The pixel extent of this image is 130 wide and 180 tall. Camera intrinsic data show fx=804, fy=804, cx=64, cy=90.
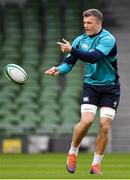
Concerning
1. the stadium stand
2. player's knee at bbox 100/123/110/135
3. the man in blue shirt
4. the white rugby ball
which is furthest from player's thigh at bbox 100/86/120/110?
Result: the stadium stand

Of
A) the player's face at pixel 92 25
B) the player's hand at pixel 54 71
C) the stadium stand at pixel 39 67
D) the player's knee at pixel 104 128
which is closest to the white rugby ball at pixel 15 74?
the player's hand at pixel 54 71

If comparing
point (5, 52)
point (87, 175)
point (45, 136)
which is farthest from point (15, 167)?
point (5, 52)

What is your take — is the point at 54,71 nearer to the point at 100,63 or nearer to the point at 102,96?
the point at 100,63

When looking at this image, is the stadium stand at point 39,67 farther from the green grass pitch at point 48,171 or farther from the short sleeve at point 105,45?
the short sleeve at point 105,45

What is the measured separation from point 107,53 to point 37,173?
192cm

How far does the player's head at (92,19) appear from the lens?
849 centimetres

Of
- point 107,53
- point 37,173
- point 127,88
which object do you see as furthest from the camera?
point 127,88

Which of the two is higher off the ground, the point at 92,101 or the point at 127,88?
the point at 92,101

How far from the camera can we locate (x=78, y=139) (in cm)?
874

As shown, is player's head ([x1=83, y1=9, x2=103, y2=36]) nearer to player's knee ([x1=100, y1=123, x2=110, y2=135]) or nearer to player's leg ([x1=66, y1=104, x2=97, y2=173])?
player's leg ([x1=66, y1=104, x2=97, y2=173])

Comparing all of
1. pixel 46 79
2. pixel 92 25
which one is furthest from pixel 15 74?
pixel 46 79

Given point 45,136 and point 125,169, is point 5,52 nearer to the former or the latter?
point 45,136

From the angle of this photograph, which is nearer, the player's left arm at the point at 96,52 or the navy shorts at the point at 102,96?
the player's left arm at the point at 96,52

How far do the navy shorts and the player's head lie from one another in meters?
0.65
